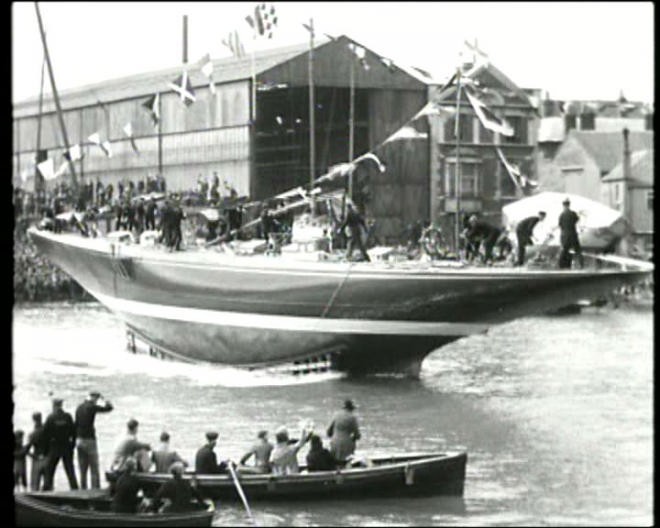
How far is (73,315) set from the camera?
42344mm

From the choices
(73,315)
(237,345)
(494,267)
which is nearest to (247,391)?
(237,345)

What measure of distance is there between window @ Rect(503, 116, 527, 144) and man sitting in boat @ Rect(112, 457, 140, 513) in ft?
133

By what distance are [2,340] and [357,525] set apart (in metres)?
5.29

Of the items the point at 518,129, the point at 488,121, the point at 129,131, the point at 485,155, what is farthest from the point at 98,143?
the point at 518,129

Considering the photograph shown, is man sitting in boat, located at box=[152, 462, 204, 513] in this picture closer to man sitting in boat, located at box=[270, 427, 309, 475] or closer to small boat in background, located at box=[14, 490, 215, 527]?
small boat in background, located at box=[14, 490, 215, 527]

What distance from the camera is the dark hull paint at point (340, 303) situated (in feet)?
81.2

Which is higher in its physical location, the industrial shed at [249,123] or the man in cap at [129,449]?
the industrial shed at [249,123]

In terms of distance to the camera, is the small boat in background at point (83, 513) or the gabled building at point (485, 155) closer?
the small boat in background at point (83, 513)

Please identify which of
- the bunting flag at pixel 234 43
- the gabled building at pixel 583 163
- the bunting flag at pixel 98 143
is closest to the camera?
the bunting flag at pixel 234 43

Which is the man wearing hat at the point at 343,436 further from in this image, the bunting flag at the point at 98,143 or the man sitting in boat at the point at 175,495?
the bunting flag at the point at 98,143

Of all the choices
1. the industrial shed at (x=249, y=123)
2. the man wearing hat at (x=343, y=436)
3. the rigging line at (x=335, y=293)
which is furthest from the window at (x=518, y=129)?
the man wearing hat at (x=343, y=436)

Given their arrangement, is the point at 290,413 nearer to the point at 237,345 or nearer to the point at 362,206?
the point at 237,345

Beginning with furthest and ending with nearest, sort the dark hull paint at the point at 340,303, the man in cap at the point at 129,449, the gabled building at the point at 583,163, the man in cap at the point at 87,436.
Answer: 1. the gabled building at the point at 583,163
2. the dark hull paint at the point at 340,303
3. the man in cap at the point at 87,436
4. the man in cap at the point at 129,449

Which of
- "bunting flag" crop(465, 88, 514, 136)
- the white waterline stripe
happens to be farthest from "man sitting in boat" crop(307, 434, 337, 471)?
the white waterline stripe
